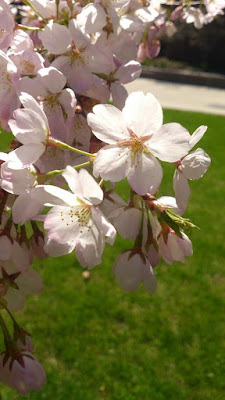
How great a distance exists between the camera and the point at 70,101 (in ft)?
2.48

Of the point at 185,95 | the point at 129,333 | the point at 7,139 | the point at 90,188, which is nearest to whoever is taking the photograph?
the point at 90,188

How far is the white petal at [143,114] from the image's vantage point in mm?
636

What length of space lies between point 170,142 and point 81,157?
0.15 m

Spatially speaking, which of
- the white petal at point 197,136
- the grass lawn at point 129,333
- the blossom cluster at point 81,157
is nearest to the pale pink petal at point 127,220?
the blossom cluster at point 81,157

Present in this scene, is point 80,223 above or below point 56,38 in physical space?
below

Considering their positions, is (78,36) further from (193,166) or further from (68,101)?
(193,166)

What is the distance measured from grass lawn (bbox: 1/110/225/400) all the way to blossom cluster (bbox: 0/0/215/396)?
1750 millimetres

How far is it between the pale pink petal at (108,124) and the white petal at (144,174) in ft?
0.11

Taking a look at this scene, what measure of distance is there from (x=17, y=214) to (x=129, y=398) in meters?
1.99

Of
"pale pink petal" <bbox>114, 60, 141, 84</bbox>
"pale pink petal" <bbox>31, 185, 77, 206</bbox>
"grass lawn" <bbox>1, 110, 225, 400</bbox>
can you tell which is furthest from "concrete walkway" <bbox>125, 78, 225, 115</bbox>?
"pale pink petal" <bbox>31, 185, 77, 206</bbox>

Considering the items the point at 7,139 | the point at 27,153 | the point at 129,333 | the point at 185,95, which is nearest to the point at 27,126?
the point at 27,153

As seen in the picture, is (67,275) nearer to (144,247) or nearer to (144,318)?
(144,318)

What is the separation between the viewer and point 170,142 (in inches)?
25.3

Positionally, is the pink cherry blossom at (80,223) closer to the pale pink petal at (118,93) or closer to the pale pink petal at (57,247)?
the pale pink petal at (57,247)
